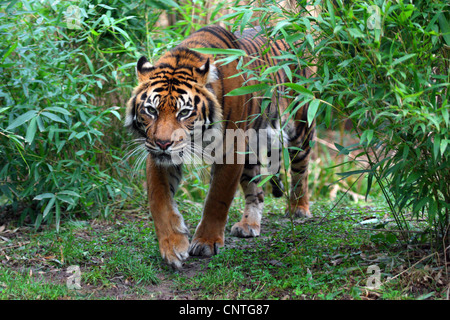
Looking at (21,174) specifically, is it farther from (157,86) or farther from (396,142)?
(396,142)

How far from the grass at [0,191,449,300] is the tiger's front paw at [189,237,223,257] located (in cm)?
8

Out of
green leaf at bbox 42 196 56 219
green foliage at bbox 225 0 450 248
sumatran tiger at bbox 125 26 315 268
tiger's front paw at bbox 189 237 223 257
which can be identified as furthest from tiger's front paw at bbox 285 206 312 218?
green leaf at bbox 42 196 56 219

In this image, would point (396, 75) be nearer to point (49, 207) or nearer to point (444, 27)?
point (444, 27)

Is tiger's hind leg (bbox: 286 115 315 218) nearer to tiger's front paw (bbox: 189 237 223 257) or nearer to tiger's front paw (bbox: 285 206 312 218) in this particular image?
tiger's front paw (bbox: 285 206 312 218)

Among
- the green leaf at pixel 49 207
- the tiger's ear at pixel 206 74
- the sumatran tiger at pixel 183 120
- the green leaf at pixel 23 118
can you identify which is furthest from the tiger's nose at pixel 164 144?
the green leaf at pixel 49 207

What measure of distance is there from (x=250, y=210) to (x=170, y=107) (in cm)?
139

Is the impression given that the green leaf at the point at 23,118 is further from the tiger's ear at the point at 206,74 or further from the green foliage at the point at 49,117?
the tiger's ear at the point at 206,74

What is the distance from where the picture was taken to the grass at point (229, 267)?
2523 mm

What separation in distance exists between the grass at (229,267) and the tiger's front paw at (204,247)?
77mm

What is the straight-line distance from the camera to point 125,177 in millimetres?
4613

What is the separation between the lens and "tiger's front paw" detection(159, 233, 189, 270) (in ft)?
9.91

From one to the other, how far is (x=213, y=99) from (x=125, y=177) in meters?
1.72

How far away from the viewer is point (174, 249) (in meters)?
3.06
